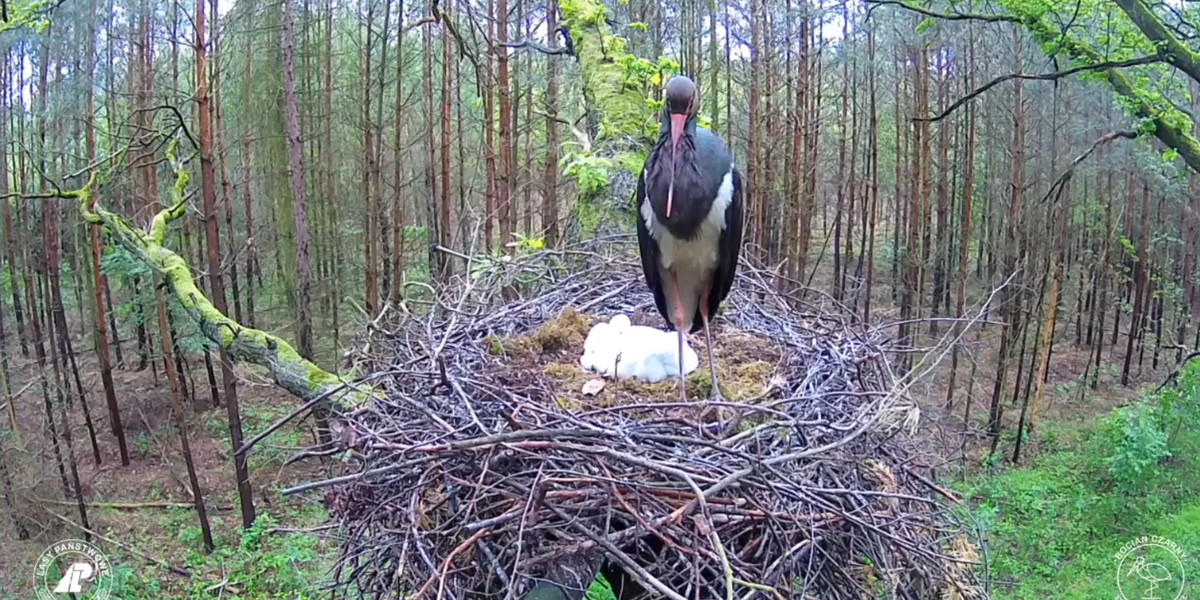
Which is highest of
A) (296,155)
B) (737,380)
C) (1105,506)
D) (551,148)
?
(551,148)

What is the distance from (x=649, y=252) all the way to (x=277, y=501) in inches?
355

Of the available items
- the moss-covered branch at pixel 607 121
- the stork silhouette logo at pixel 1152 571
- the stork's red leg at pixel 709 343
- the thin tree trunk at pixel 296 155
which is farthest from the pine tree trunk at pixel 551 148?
the stork's red leg at pixel 709 343

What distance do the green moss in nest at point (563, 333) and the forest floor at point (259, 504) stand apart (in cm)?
312

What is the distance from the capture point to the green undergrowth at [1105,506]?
906 centimetres

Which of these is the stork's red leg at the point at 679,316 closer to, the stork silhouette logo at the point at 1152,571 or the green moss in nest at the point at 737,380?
the green moss in nest at the point at 737,380

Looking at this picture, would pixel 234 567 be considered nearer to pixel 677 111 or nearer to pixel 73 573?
Answer: pixel 73 573

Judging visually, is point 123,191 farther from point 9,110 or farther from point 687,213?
point 687,213

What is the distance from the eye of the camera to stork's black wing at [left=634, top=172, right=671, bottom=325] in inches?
138

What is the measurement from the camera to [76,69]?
11.3 metres

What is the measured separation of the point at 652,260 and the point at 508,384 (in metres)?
0.83

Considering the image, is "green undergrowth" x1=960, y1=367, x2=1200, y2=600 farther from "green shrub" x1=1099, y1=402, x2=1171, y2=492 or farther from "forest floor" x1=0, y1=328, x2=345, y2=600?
"forest floor" x1=0, y1=328, x2=345, y2=600

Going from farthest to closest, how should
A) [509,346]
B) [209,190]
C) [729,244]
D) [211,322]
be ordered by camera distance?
[209,190], [211,322], [509,346], [729,244]

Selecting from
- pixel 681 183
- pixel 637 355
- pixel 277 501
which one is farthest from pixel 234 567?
pixel 681 183

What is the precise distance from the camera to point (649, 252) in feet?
11.8
